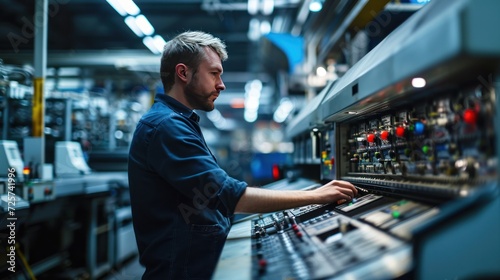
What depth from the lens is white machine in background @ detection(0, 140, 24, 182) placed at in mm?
2693

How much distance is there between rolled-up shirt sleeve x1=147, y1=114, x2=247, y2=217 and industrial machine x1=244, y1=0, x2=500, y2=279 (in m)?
0.24

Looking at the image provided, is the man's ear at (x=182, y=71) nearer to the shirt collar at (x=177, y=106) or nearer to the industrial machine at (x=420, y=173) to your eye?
the shirt collar at (x=177, y=106)

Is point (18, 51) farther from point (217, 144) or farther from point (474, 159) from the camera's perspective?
point (217, 144)

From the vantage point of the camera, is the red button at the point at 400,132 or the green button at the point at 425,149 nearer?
the green button at the point at 425,149

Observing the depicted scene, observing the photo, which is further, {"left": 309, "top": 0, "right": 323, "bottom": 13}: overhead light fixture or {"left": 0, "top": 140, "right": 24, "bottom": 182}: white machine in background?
{"left": 309, "top": 0, "right": 323, "bottom": 13}: overhead light fixture

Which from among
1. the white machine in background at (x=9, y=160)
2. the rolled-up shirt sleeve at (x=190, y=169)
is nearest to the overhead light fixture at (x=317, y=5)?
the rolled-up shirt sleeve at (x=190, y=169)

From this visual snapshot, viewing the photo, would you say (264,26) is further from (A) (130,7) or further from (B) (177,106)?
(B) (177,106)

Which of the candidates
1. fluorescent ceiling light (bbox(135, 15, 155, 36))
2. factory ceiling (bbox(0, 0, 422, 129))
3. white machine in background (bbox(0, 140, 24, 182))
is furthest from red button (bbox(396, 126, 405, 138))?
fluorescent ceiling light (bbox(135, 15, 155, 36))

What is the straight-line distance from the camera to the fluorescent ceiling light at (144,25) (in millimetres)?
3633

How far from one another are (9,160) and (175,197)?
179 cm

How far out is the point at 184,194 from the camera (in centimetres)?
144

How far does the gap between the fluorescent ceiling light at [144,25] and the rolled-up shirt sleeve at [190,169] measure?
2.47 m

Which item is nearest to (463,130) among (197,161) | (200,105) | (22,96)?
(197,161)
